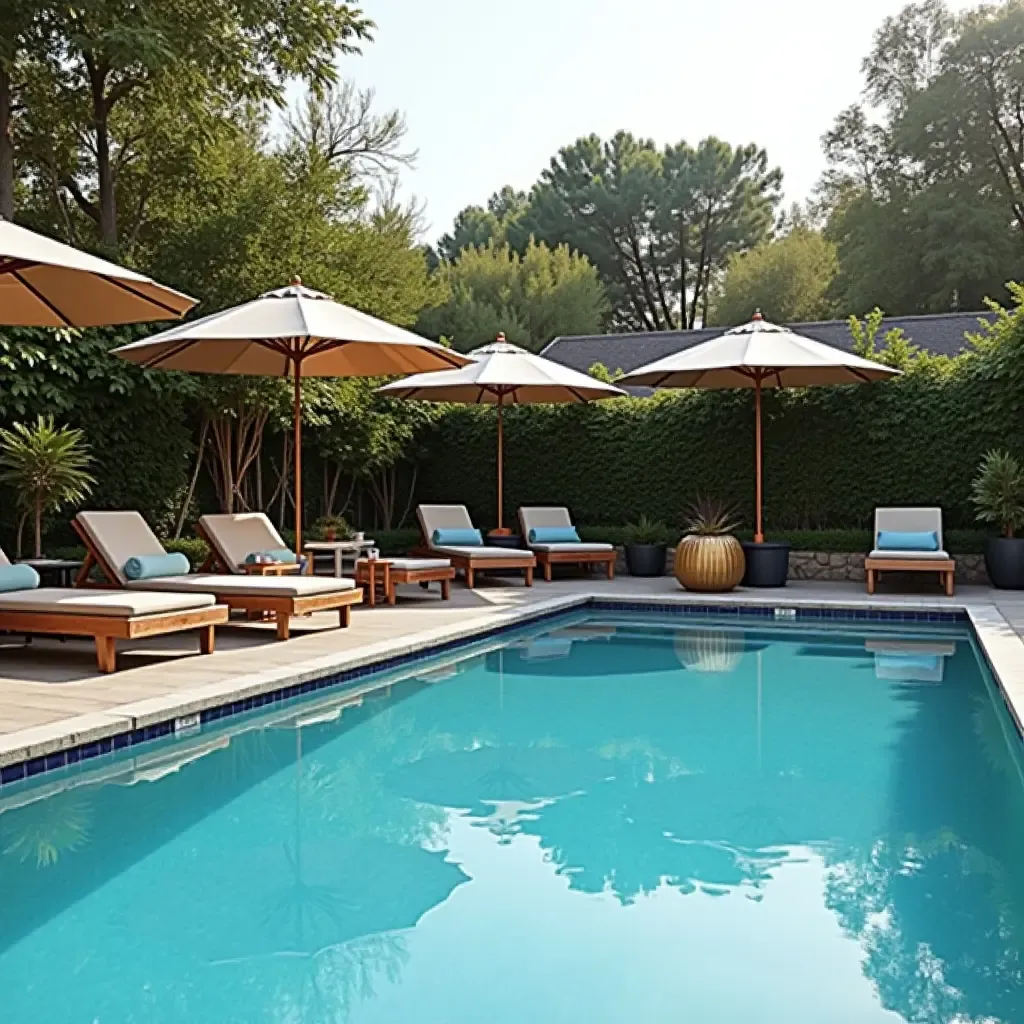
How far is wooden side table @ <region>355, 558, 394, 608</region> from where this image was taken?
10.5m

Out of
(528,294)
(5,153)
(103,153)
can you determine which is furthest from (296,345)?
(528,294)

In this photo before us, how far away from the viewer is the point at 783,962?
3072mm

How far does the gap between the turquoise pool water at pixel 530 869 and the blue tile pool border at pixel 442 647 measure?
0.09 metres

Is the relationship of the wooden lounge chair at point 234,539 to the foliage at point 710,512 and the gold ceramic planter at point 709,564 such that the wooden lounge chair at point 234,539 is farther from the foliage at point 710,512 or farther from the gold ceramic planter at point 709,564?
the foliage at point 710,512

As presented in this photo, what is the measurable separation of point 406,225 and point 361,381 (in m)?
10.2

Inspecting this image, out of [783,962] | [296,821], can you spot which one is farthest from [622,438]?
[783,962]

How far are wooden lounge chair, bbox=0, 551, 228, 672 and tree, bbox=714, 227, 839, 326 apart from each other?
28.5 meters

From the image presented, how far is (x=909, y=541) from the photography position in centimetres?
1183

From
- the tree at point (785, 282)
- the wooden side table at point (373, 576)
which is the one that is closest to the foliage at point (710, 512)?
the wooden side table at point (373, 576)

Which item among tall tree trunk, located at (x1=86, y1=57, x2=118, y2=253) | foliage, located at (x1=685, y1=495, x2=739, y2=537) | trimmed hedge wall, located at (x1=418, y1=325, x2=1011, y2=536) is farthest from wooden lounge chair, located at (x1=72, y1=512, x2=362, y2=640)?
tall tree trunk, located at (x1=86, y1=57, x2=118, y2=253)

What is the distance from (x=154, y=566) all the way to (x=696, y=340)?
54.6 feet

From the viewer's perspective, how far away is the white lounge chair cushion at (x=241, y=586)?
7.88m

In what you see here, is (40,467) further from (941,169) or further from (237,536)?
(941,169)

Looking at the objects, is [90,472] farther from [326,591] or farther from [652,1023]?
[652,1023]
